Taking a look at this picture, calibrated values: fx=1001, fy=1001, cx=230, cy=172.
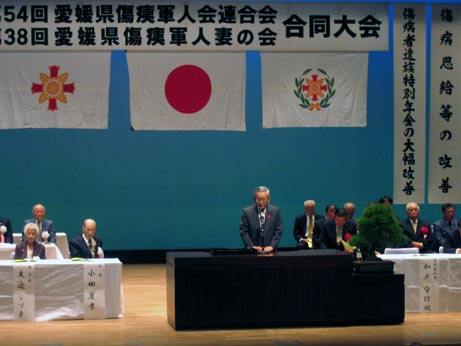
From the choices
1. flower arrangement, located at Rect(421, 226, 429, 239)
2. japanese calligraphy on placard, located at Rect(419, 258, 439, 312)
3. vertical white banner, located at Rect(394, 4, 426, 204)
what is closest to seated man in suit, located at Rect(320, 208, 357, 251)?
flower arrangement, located at Rect(421, 226, 429, 239)

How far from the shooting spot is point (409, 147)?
1278 centimetres

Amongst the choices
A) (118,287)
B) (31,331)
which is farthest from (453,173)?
(31,331)

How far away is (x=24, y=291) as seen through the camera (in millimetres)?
9477

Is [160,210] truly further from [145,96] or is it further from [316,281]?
[316,281]

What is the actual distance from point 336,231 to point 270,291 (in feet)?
9.41

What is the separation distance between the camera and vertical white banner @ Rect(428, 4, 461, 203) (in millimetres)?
12719

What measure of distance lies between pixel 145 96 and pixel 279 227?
2942mm

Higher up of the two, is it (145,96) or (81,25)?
(81,25)

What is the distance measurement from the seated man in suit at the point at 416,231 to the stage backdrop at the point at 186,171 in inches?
114

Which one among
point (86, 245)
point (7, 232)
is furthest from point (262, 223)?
point (7, 232)

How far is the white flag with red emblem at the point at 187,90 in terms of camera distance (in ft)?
40.1

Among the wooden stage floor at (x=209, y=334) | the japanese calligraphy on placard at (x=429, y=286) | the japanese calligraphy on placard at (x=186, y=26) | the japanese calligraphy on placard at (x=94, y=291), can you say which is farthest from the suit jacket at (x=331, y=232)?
the japanese calligraphy on placard at (x=94, y=291)

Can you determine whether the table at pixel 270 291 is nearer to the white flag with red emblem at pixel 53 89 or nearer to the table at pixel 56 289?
the table at pixel 56 289

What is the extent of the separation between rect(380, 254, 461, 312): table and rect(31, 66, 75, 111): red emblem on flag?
15.0ft
